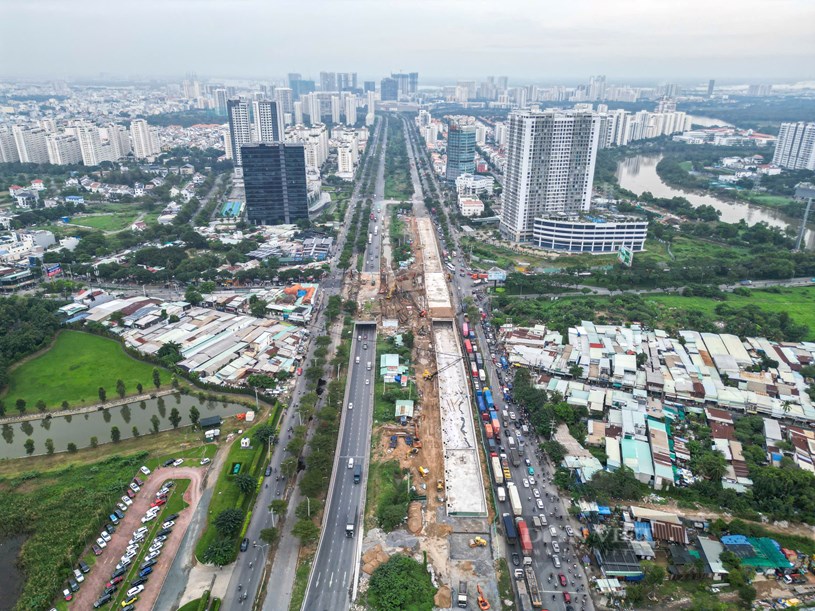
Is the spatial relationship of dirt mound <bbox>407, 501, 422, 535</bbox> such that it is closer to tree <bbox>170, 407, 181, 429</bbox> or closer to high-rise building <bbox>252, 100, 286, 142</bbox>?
tree <bbox>170, 407, 181, 429</bbox>

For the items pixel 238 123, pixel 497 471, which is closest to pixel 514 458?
pixel 497 471

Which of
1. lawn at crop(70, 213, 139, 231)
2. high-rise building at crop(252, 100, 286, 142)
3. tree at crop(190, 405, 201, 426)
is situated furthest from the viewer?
high-rise building at crop(252, 100, 286, 142)

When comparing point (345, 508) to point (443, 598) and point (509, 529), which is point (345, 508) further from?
point (509, 529)

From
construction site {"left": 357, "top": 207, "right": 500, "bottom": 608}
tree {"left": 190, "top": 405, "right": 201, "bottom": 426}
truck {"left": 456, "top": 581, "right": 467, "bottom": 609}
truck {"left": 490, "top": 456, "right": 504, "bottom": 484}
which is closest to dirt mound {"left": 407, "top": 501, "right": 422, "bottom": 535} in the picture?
construction site {"left": 357, "top": 207, "right": 500, "bottom": 608}

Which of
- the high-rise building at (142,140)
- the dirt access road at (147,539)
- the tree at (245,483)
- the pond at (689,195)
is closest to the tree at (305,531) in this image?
the tree at (245,483)

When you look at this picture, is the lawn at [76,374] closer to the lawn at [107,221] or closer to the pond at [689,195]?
the lawn at [107,221]

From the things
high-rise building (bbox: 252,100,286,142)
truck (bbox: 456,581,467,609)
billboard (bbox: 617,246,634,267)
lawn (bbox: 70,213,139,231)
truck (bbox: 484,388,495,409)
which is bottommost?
truck (bbox: 456,581,467,609)

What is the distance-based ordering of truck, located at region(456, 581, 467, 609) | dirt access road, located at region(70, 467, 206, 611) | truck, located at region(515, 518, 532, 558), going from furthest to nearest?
truck, located at region(515, 518, 532, 558), dirt access road, located at region(70, 467, 206, 611), truck, located at region(456, 581, 467, 609)

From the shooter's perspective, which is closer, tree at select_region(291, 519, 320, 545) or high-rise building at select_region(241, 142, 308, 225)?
tree at select_region(291, 519, 320, 545)
